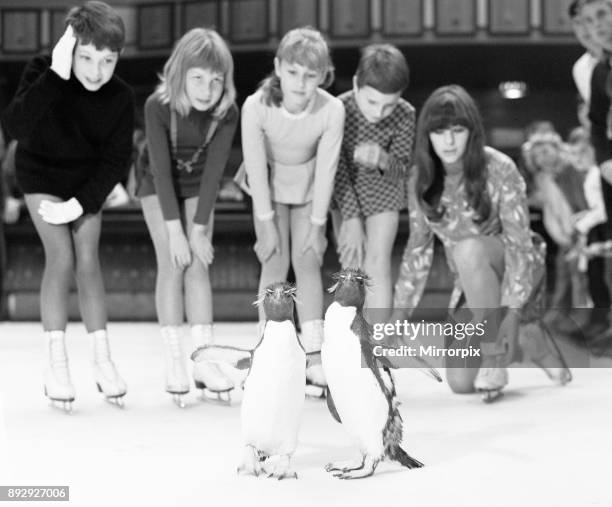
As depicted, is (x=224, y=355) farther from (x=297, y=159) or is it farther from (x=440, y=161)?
(x=440, y=161)

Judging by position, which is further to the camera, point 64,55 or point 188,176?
point 188,176

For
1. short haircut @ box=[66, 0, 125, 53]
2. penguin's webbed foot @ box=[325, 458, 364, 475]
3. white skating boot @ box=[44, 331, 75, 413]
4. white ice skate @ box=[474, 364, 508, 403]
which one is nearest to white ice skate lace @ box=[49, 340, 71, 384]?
white skating boot @ box=[44, 331, 75, 413]

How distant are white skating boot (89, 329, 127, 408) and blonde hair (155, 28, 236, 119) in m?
0.68

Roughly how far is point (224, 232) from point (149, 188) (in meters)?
3.06

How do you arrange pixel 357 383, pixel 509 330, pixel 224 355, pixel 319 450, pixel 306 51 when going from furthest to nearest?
pixel 509 330, pixel 306 51, pixel 319 450, pixel 224 355, pixel 357 383

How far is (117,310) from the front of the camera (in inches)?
233

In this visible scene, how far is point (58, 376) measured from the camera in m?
2.56

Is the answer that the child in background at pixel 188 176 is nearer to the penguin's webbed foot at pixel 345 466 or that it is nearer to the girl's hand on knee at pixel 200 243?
the girl's hand on knee at pixel 200 243

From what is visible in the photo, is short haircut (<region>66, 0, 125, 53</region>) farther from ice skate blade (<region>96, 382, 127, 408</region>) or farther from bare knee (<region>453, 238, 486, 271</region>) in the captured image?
bare knee (<region>453, 238, 486, 271</region>)

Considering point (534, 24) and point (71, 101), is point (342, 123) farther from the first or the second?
point (534, 24)

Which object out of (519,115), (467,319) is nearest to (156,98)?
(467,319)

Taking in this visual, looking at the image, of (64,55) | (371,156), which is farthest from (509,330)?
(64,55)

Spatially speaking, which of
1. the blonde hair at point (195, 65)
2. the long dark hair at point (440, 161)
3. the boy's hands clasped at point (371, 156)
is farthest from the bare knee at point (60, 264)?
the long dark hair at point (440, 161)

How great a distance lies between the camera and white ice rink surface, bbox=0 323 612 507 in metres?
1.64
